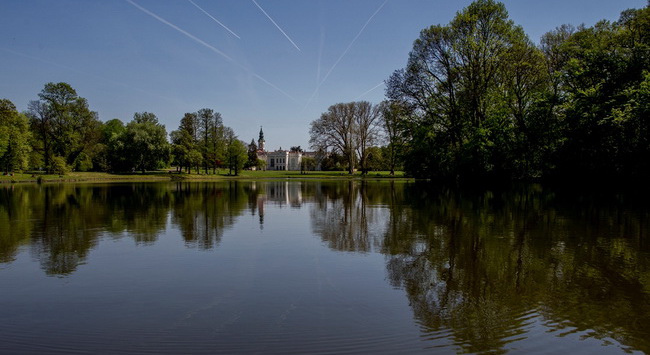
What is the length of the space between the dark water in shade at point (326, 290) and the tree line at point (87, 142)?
2139 inches

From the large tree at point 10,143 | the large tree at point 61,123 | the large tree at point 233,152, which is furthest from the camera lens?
the large tree at point 233,152

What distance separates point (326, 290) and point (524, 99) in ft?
139

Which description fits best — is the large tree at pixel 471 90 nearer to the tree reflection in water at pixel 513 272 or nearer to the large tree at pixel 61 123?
the tree reflection in water at pixel 513 272

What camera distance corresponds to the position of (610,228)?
14305mm

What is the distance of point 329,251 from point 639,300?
665 cm

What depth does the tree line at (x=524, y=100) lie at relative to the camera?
29391mm

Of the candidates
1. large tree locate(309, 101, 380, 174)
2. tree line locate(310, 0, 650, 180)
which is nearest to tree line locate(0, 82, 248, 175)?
large tree locate(309, 101, 380, 174)

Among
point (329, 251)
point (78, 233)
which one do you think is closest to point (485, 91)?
point (329, 251)

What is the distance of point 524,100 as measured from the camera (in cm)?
4238

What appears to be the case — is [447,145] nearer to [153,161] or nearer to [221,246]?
[221,246]

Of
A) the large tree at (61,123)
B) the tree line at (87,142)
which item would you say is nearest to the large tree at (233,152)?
the tree line at (87,142)

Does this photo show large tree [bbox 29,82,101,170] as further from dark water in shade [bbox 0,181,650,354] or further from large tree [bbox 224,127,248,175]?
dark water in shade [bbox 0,181,650,354]

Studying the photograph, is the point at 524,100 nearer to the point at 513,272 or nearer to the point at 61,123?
the point at 513,272

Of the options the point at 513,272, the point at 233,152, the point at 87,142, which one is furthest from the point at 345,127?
the point at 513,272
